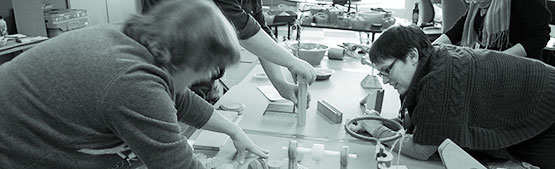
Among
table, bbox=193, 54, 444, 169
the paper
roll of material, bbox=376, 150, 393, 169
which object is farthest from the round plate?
roll of material, bbox=376, 150, 393, 169

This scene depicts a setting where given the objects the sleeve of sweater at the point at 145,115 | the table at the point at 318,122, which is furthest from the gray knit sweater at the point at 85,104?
the table at the point at 318,122

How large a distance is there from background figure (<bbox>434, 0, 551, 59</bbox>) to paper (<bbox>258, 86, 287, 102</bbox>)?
3.10 feet

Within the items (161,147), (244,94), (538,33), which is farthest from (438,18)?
(161,147)

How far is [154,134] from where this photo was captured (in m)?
0.75

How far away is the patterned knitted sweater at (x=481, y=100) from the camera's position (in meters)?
1.23

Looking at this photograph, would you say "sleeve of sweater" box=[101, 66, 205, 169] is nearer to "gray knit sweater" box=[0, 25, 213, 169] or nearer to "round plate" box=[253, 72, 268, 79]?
"gray knit sweater" box=[0, 25, 213, 169]

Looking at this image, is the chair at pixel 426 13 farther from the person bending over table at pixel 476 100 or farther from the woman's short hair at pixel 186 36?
the woman's short hair at pixel 186 36

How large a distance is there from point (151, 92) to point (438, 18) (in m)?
5.09

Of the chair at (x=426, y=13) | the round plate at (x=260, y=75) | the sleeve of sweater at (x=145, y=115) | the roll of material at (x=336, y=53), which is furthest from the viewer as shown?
the chair at (x=426, y=13)

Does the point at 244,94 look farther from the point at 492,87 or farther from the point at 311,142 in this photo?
the point at 492,87

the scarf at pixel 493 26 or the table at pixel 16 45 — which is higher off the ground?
the scarf at pixel 493 26

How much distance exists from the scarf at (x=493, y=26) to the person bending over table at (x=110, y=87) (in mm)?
1614

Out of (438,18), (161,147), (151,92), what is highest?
(151,92)

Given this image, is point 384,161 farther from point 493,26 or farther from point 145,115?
point 493,26
